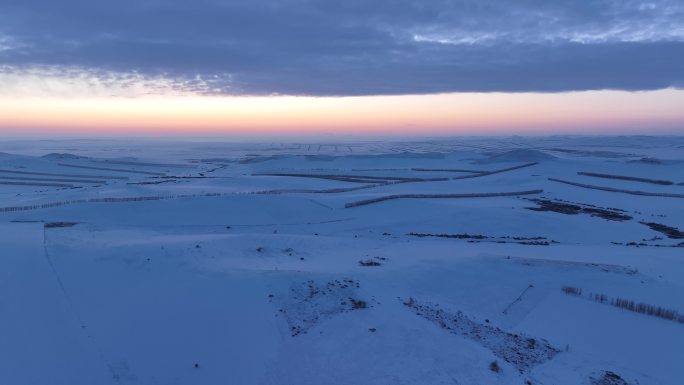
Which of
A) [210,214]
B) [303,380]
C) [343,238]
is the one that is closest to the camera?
[303,380]

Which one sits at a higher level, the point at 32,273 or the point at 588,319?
the point at 32,273

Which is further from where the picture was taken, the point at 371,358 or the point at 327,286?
the point at 327,286

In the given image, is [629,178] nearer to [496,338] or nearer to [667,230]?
[667,230]

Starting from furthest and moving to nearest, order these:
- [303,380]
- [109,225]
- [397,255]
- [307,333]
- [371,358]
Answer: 1. [109,225]
2. [397,255]
3. [307,333]
4. [371,358]
5. [303,380]

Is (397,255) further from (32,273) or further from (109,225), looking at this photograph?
(109,225)

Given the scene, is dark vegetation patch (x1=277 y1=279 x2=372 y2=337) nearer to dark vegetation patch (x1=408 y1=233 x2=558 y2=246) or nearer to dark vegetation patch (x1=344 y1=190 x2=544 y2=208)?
dark vegetation patch (x1=408 y1=233 x2=558 y2=246)

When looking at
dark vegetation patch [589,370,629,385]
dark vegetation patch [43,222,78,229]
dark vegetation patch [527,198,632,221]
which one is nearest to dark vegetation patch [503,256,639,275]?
dark vegetation patch [589,370,629,385]

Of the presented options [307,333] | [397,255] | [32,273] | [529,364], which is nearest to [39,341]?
[32,273]
